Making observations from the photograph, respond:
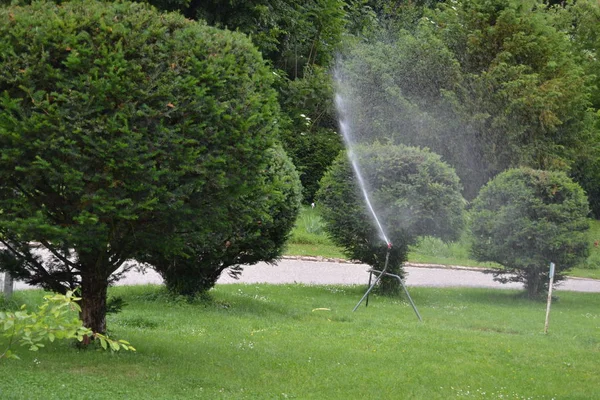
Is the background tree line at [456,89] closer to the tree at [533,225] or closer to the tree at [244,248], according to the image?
the tree at [533,225]

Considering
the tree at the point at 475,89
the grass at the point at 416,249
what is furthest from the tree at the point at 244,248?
the tree at the point at 475,89

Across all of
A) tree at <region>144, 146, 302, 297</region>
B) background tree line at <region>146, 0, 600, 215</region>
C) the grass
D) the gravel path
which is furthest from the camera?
background tree line at <region>146, 0, 600, 215</region>

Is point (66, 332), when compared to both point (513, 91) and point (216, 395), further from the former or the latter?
point (513, 91)

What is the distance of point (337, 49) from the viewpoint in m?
32.2

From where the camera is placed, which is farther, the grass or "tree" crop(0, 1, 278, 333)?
the grass

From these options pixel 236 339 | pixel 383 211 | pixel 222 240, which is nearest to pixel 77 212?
pixel 236 339

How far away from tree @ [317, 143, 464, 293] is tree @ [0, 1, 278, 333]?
296 inches

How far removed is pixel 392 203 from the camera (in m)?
14.6

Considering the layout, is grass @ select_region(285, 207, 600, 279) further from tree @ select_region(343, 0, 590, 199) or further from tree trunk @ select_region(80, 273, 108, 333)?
tree trunk @ select_region(80, 273, 108, 333)

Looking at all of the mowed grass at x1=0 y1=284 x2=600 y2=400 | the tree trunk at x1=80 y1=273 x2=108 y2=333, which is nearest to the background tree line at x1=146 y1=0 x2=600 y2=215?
the mowed grass at x1=0 y1=284 x2=600 y2=400

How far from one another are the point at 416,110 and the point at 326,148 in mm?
3208

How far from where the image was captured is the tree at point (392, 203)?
47.7 ft

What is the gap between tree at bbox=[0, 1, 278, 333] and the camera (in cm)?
650

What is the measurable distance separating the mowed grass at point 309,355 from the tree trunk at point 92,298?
292 millimetres
